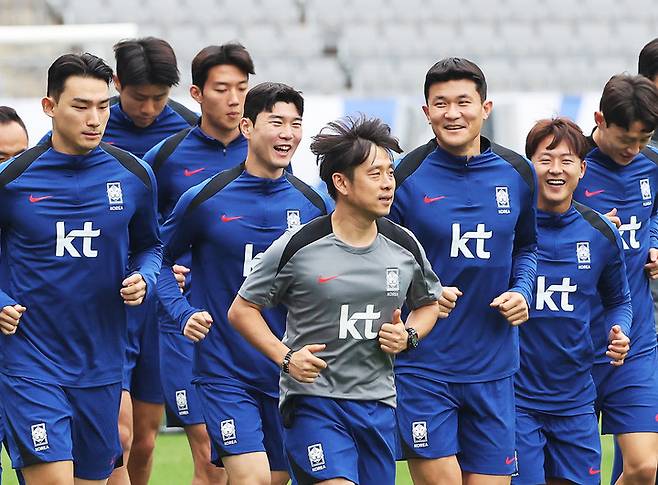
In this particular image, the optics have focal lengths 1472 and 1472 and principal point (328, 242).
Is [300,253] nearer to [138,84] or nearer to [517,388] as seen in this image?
[517,388]

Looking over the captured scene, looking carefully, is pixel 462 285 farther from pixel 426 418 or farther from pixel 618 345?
pixel 618 345

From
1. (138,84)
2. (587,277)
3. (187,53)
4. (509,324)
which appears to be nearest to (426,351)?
(509,324)

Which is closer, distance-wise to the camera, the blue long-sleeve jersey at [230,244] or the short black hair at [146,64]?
the blue long-sleeve jersey at [230,244]

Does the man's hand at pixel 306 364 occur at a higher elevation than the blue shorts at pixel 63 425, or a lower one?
higher

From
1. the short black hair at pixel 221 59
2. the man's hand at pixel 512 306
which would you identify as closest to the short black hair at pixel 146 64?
the short black hair at pixel 221 59

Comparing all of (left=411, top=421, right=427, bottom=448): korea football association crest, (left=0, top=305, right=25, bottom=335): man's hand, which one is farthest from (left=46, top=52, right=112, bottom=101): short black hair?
(left=411, top=421, right=427, bottom=448): korea football association crest

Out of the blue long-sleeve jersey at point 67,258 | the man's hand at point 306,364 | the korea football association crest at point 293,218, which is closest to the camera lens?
the man's hand at point 306,364

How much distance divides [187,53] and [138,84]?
8144 millimetres

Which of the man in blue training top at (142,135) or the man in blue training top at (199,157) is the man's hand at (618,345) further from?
the man in blue training top at (142,135)

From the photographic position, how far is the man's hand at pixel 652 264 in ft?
25.7

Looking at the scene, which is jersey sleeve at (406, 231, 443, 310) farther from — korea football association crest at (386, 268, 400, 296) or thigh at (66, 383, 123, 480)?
thigh at (66, 383, 123, 480)

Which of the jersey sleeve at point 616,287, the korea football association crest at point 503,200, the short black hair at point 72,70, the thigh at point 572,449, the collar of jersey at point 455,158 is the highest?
the short black hair at point 72,70

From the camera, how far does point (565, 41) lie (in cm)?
1730

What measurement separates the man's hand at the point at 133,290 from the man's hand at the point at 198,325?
25 centimetres
